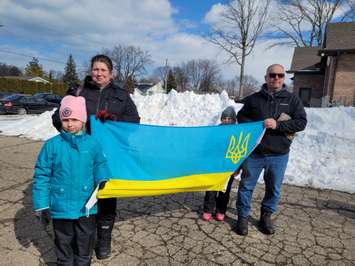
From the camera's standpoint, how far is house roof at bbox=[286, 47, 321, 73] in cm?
2420

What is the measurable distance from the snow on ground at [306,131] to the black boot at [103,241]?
14.3 ft

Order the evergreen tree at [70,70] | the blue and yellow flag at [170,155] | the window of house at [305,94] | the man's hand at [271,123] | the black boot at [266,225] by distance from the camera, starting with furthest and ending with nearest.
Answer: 1. the evergreen tree at [70,70]
2. the window of house at [305,94]
3. the black boot at [266,225]
4. the man's hand at [271,123]
5. the blue and yellow flag at [170,155]

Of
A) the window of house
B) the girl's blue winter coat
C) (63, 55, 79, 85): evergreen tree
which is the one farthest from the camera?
(63, 55, 79, 85): evergreen tree

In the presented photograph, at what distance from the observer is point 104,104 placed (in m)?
2.79

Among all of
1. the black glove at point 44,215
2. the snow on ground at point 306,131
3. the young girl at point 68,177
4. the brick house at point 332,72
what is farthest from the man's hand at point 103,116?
the brick house at point 332,72

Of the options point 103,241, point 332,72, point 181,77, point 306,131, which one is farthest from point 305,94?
point 181,77

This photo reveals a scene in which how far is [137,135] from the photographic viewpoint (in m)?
3.00

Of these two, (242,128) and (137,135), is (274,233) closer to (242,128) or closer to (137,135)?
(242,128)

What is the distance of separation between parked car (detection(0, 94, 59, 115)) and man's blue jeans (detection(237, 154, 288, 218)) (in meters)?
17.8

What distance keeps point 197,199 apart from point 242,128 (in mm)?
1863

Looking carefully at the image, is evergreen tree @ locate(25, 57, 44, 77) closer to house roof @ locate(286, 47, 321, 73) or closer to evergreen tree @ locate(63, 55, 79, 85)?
evergreen tree @ locate(63, 55, 79, 85)

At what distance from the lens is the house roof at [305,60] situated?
79.4ft

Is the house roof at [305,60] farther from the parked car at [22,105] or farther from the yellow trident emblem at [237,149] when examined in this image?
the yellow trident emblem at [237,149]

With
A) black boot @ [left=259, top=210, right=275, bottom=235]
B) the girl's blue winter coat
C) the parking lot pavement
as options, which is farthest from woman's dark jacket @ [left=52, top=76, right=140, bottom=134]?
black boot @ [left=259, top=210, right=275, bottom=235]
